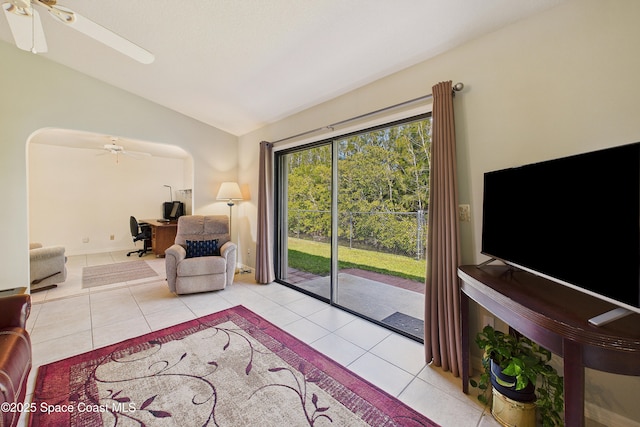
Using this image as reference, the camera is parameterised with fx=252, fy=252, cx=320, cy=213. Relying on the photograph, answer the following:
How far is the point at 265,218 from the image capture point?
389 cm

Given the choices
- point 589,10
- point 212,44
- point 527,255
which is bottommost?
point 527,255

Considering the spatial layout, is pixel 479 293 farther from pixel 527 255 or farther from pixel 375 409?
pixel 375 409

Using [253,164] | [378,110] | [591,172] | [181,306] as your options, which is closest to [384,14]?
[378,110]

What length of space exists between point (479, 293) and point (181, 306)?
3.09 metres

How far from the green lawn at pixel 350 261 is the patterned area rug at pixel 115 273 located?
2.56 m

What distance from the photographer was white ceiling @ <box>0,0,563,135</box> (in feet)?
5.85

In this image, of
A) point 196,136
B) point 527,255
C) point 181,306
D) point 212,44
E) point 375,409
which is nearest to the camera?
point 527,255

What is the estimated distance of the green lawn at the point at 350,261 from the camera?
3315 mm

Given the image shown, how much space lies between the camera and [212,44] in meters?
2.42

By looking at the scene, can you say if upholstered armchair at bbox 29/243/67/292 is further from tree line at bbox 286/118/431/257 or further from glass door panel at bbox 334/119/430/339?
glass door panel at bbox 334/119/430/339

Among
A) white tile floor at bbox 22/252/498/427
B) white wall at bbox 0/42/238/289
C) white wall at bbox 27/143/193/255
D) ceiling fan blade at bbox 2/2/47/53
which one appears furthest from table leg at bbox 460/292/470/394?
white wall at bbox 27/143/193/255

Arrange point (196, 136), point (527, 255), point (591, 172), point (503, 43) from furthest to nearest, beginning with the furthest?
1. point (196, 136)
2. point (503, 43)
3. point (527, 255)
4. point (591, 172)

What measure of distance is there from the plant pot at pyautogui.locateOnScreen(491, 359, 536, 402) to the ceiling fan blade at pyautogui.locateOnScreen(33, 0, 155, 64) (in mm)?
3278

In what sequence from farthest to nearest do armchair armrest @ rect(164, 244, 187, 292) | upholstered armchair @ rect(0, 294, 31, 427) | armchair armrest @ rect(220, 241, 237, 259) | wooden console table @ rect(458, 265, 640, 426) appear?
armchair armrest @ rect(220, 241, 237, 259)
armchair armrest @ rect(164, 244, 187, 292)
upholstered armchair @ rect(0, 294, 31, 427)
wooden console table @ rect(458, 265, 640, 426)
